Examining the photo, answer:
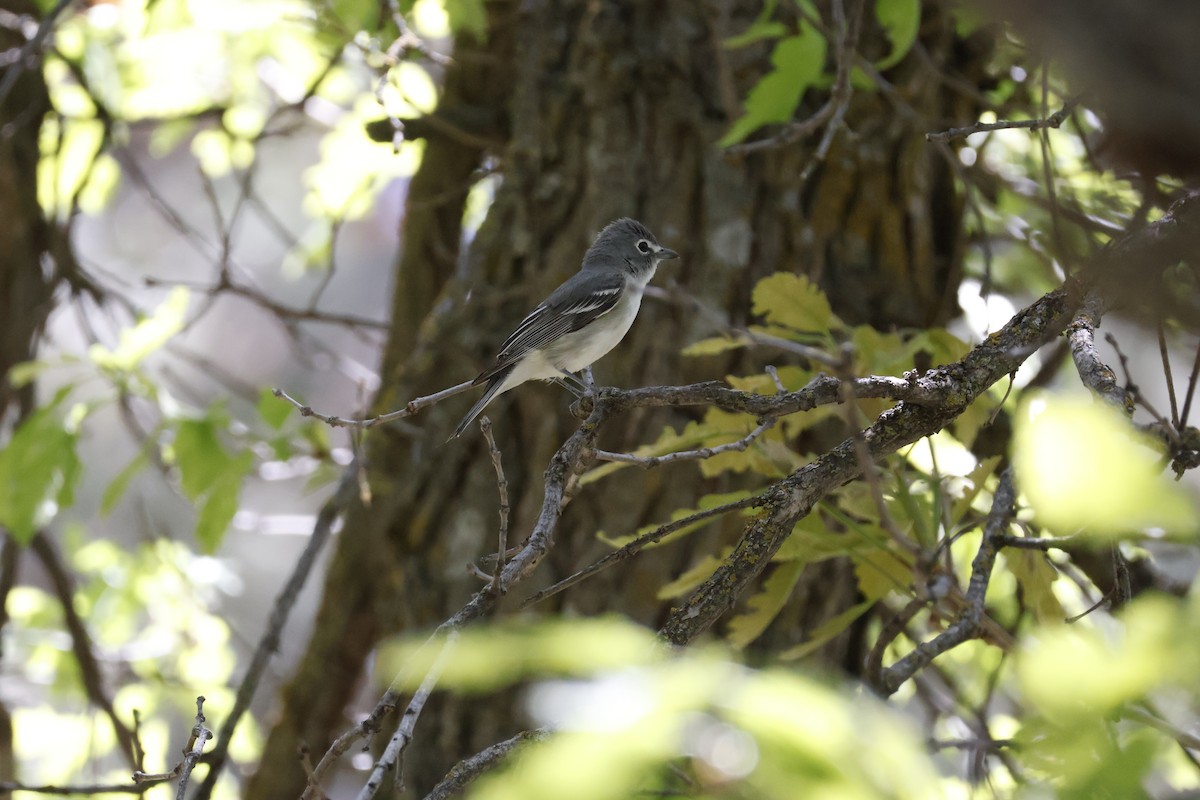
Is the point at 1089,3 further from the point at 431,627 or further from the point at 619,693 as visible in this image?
the point at 431,627

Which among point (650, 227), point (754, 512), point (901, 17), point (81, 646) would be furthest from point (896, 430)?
point (81, 646)

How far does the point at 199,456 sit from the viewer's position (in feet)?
9.61

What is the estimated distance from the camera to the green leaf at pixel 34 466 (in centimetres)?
283

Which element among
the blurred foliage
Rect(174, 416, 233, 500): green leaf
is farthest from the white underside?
Rect(174, 416, 233, 500): green leaf

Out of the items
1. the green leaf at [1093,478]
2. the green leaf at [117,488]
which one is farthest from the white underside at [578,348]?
the green leaf at [1093,478]

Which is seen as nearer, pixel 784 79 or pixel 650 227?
pixel 784 79

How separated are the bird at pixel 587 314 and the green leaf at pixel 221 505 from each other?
68 cm

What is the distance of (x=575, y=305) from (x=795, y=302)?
1.21m

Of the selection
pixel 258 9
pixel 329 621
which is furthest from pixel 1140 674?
pixel 258 9

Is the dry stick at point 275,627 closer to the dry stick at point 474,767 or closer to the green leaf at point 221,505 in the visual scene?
the green leaf at point 221,505

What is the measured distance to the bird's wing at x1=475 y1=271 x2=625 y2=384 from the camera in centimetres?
304

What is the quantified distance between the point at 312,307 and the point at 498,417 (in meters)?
0.71

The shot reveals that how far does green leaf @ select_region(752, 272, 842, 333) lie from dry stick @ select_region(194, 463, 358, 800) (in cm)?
149

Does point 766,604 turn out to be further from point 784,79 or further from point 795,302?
point 784,79
